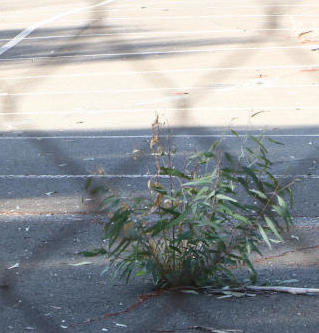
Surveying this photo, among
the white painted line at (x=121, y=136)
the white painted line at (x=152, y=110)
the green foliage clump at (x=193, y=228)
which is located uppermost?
the green foliage clump at (x=193, y=228)

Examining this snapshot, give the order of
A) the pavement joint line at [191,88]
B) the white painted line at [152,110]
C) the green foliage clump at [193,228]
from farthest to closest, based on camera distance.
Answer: the pavement joint line at [191,88] → the white painted line at [152,110] → the green foliage clump at [193,228]

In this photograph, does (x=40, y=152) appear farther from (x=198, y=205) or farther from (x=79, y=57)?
(x=79, y=57)

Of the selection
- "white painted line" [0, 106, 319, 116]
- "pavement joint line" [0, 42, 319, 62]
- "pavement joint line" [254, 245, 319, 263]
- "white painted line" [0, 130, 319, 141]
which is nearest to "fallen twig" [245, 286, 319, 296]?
"pavement joint line" [254, 245, 319, 263]

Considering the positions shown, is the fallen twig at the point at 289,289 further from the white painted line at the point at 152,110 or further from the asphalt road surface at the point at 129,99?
the white painted line at the point at 152,110

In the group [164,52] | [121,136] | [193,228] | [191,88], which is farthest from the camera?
Result: [164,52]

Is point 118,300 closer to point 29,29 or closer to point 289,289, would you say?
point 289,289

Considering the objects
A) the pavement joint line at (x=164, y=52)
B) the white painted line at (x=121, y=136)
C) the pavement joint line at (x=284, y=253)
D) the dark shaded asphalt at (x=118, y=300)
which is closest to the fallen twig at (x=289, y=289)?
the dark shaded asphalt at (x=118, y=300)

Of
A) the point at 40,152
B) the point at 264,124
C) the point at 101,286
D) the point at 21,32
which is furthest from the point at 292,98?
the point at 21,32

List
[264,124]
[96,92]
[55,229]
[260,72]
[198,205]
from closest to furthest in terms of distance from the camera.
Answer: [198,205]
[55,229]
[264,124]
[96,92]
[260,72]

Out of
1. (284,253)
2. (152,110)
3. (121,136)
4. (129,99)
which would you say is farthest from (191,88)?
(284,253)

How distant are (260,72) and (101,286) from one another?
573cm

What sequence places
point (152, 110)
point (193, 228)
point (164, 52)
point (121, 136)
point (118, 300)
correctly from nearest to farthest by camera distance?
1. point (193, 228)
2. point (118, 300)
3. point (121, 136)
4. point (152, 110)
5. point (164, 52)

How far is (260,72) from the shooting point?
802cm

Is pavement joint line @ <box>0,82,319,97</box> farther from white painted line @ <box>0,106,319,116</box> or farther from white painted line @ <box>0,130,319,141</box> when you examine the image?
white painted line @ <box>0,130,319,141</box>
